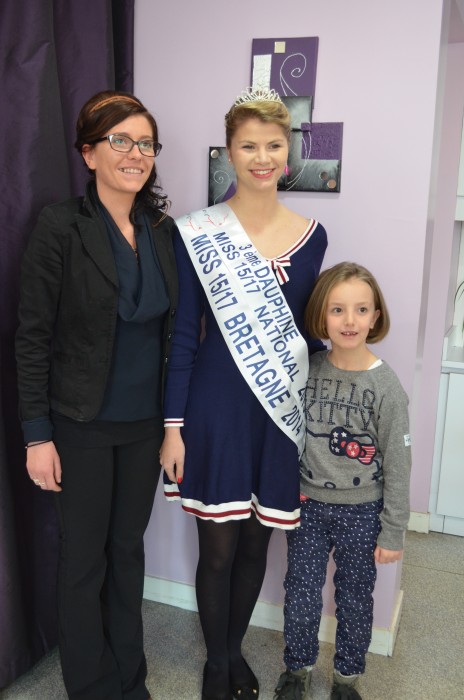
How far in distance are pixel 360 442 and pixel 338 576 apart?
378 millimetres

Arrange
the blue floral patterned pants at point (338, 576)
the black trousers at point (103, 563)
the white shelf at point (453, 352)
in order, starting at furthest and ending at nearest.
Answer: the white shelf at point (453, 352) → the blue floral patterned pants at point (338, 576) → the black trousers at point (103, 563)

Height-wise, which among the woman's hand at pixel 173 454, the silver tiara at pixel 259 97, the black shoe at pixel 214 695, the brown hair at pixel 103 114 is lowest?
the black shoe at pixel 214 695

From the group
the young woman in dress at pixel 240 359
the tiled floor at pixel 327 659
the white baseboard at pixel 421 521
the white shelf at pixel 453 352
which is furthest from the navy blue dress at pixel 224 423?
the white baseboard at pixel 421 521

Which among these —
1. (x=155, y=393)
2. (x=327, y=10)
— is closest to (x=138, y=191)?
(x=155, y=393)

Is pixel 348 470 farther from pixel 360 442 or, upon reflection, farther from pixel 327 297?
pixel 327 297

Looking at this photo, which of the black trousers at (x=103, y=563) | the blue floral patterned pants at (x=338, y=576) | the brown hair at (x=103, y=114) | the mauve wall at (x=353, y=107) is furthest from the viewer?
the mauve wall at (x=353, y=107)

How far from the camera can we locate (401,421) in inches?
59.4

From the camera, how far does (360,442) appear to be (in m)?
1.55

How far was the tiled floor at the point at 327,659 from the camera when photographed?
179 cm

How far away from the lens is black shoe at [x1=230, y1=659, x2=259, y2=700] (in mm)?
1729

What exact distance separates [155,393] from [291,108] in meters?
0.88

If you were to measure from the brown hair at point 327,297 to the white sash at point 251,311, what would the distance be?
2.2 inches

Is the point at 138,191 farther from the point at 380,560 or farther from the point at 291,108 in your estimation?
the point at 380,560

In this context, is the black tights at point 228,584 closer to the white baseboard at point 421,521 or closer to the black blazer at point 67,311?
the black blazer at point 67,311
